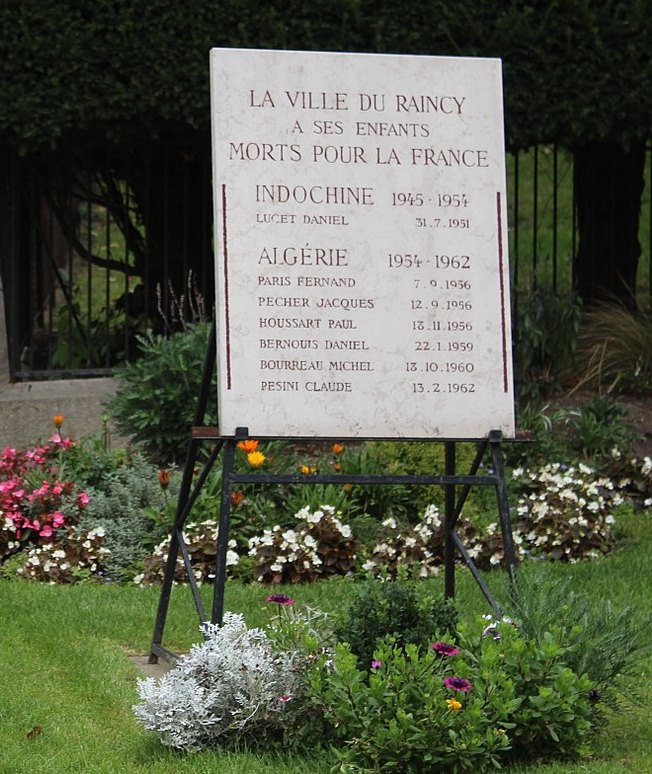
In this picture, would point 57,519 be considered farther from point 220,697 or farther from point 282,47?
point 282,47

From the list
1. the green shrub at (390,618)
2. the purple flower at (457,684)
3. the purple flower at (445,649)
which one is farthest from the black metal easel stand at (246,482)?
the purple flower at (457,684)

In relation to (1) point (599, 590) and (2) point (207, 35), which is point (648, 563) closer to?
(1) point (599, 590)

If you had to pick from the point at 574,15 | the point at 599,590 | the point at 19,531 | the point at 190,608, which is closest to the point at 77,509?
the point at 19,531

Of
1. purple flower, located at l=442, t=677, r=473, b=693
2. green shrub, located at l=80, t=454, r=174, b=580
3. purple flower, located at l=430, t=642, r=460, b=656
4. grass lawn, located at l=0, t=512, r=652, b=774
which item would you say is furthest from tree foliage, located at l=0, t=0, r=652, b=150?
purple flower, located at l=442, t=677, r=473, b=693

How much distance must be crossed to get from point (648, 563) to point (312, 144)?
326 centimetres

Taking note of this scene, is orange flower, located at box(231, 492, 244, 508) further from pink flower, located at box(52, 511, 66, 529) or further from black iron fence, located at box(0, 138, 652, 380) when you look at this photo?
black iron fence, located at box(0, 138, 652, 380)

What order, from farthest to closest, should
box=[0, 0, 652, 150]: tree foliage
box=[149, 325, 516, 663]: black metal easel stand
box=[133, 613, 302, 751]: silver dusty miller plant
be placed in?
1. box=[0, 0, 652, 150]: tree foliage
2. box=[149, 325, 516, 663]: black metal easel stand
3. box=[133, 613, 302, 751]: silver dusty miller plant

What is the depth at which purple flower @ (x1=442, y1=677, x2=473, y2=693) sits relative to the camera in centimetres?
432

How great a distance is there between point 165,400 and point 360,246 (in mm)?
3772

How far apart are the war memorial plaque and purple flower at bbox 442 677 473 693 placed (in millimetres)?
1178

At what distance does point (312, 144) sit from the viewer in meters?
5.37

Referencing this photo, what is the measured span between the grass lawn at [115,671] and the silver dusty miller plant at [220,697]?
95 millimetres

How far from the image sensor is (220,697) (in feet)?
15.3

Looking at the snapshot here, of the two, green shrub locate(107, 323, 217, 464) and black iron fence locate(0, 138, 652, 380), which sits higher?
black iron fence locate(0, 138, 652, 380)
